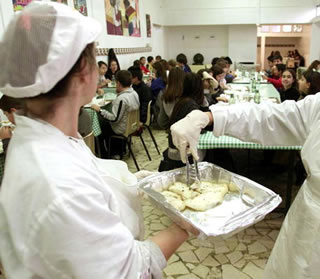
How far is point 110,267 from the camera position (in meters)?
0.56

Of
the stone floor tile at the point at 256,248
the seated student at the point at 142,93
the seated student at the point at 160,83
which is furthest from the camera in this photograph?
the seated student at the point at 160,83

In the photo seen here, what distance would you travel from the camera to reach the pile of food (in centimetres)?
92

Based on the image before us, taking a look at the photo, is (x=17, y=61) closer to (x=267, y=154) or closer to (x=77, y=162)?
(x=77, y=162)

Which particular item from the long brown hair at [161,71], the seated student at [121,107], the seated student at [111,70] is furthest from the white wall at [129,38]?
the long brown hair at [161,71]

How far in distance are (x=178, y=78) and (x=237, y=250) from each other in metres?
1.47

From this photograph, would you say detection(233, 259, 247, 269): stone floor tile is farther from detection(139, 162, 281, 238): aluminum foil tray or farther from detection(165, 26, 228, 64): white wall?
detection(165, 26, 228, 64): white wall

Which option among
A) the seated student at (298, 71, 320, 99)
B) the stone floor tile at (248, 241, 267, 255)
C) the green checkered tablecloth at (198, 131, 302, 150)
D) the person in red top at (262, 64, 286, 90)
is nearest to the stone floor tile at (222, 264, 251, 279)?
the stone floor tile at (248, 241, 267, 255)

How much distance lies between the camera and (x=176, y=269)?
1862 millimetres

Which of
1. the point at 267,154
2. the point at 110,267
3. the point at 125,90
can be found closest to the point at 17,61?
the point at 110,267

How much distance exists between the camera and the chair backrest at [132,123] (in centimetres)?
315

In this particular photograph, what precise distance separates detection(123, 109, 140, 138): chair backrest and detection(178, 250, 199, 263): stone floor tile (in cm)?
152

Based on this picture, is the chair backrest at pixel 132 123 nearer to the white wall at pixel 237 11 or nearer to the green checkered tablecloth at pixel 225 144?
the green checkered tablecloth at pixel 225 144

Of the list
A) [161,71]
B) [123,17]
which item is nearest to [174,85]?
[161,71]

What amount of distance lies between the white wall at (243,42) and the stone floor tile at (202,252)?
858 cm
